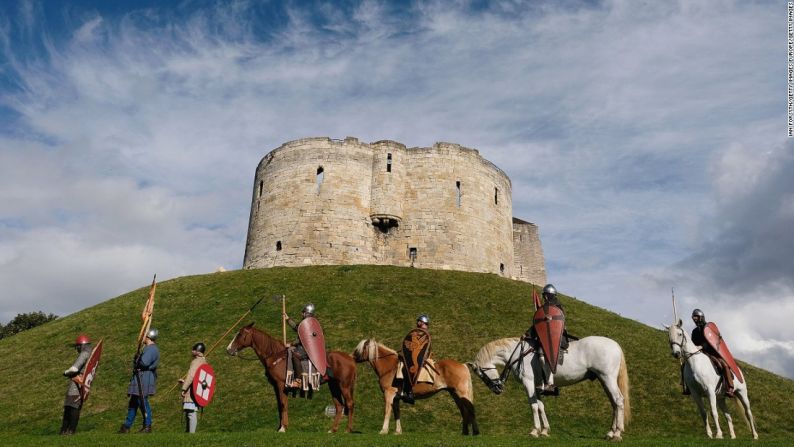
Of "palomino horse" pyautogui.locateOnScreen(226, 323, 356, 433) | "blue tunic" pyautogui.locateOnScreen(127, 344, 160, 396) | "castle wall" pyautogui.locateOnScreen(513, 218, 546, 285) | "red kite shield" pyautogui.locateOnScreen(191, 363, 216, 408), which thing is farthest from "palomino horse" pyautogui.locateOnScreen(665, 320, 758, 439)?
"castle wall" pyautogui.locateOnScreen(513, 218, 546, 285)

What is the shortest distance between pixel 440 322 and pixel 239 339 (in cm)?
1484

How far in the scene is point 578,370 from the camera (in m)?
13.3

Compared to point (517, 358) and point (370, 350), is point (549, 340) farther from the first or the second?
point (370, 350)

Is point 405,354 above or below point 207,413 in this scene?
above

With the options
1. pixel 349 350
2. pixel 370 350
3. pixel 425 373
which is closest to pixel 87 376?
pixel 370 350

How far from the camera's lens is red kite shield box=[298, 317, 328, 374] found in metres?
13.9

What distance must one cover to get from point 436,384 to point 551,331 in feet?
9.19

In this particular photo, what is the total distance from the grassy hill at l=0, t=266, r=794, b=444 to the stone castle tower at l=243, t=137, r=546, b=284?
21.6ft

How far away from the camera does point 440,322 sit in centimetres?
2781

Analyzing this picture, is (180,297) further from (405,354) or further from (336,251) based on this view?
(405,354)

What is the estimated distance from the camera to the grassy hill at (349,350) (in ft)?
63.0

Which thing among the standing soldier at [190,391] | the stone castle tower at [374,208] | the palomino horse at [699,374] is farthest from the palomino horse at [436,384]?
the stone castle tower at [374,208]

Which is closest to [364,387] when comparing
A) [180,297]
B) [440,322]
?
[440,322]

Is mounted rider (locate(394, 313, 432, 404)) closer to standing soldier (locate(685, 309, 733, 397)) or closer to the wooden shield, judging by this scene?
the wooden shield
